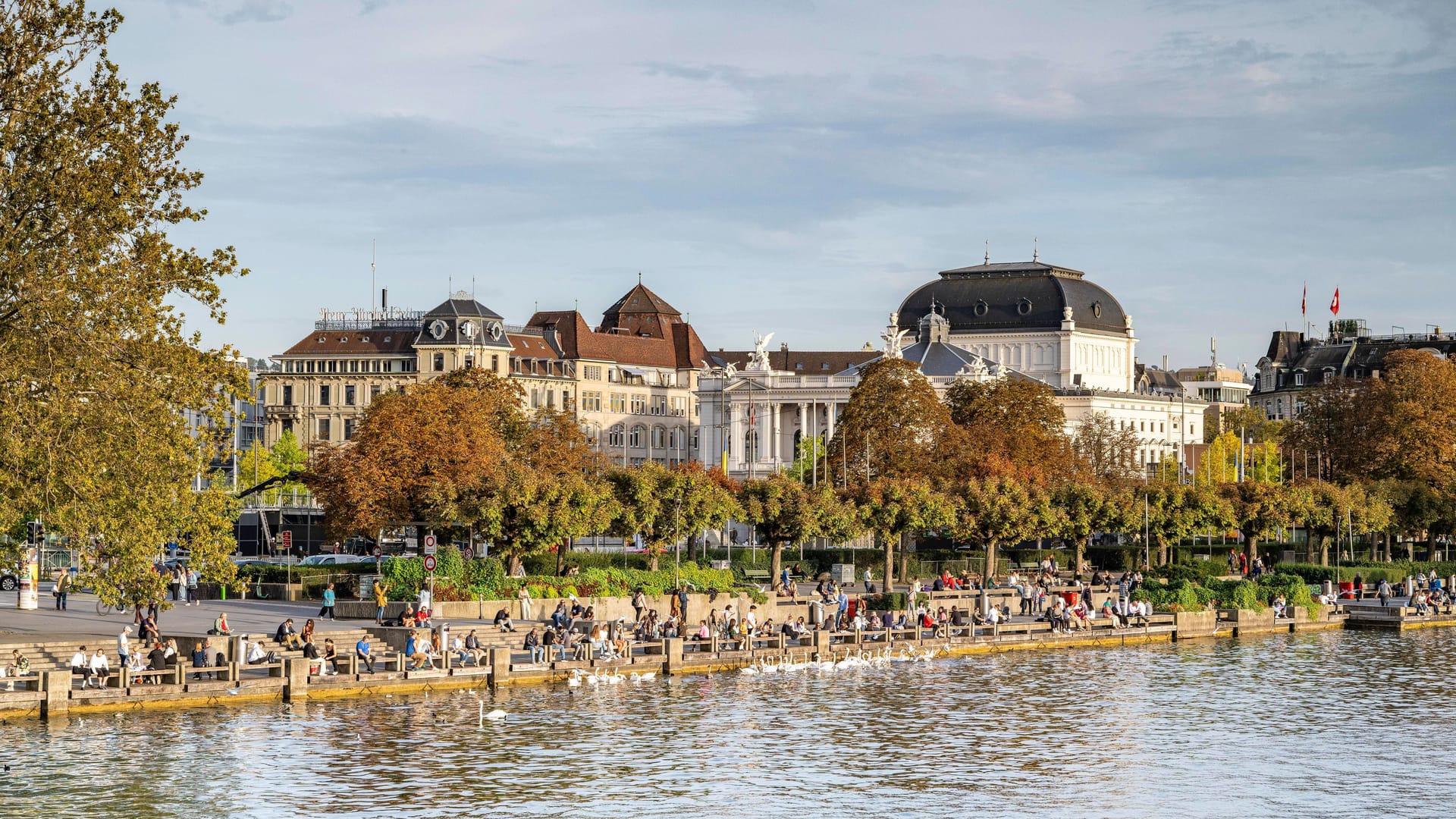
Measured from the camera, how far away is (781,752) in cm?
→ 4747

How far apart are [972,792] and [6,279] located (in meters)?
26.2

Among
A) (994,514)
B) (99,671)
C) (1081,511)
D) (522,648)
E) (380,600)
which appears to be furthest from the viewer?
(1081,511)

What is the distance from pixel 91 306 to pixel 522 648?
64.0 feet

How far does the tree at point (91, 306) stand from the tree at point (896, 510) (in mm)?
43787

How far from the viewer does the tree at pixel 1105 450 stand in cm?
13950

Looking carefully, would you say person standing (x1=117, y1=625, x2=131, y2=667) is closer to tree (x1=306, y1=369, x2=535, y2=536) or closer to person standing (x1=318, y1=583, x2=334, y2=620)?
person standing (x1=318, y1=583, x2=334, y2=620)

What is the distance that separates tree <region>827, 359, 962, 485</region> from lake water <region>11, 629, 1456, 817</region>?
49.7 meters

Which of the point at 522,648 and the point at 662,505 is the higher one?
the point at 662,505

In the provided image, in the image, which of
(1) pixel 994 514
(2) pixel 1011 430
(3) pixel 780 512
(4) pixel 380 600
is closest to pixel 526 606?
(4) pixel 380 600

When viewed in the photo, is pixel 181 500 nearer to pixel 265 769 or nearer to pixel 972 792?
pixel 265 769

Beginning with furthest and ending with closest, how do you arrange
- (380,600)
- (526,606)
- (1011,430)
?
(1011,430), (380,600), (526,606)

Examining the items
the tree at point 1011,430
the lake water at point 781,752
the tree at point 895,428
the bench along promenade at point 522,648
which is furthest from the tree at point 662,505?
the tree at point 1011,430

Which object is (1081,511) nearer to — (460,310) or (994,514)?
(994,514)

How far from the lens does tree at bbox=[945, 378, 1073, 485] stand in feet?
371
